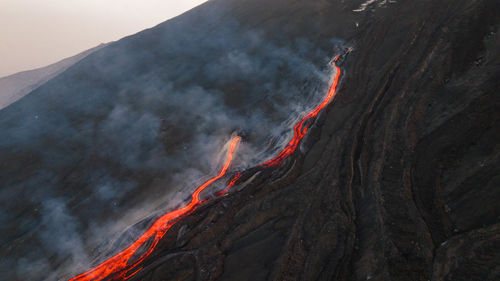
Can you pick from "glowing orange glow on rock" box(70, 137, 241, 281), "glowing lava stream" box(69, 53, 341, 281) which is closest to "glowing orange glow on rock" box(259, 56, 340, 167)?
"glowing lava stream" box(69, 53, 341, 281)

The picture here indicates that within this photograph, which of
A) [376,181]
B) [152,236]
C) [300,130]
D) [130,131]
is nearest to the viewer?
[376,181]

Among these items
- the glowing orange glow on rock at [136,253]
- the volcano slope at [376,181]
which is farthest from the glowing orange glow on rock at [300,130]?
the glowing orange glow on rock at [136,253]

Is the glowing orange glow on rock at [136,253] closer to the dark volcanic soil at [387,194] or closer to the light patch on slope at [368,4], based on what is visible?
the dark volcanic soil at [387,194]

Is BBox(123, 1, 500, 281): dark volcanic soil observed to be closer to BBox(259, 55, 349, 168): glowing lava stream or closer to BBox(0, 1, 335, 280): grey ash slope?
BBox(259, 55, 349, 168): glowing lava stream

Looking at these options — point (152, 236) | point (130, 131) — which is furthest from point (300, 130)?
point (130, 131)

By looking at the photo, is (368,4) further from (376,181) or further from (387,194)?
(387,194)

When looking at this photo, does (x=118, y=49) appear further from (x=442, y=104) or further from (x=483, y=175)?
(x=483, y=175)
